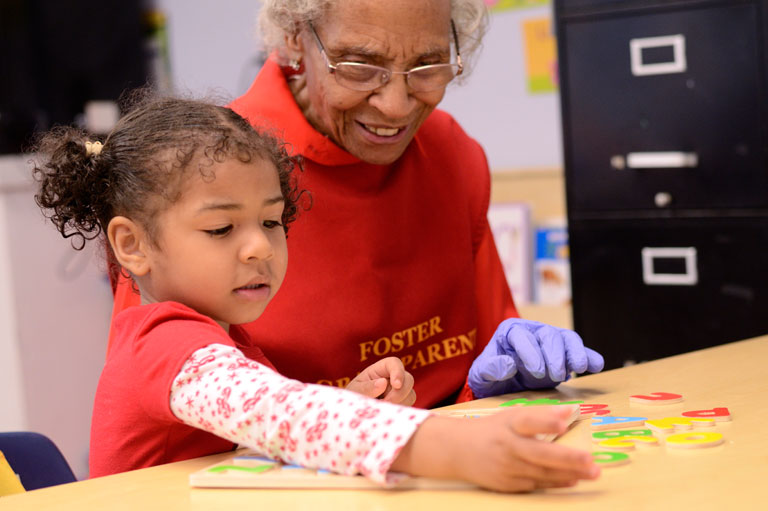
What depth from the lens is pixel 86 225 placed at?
1.13 metres

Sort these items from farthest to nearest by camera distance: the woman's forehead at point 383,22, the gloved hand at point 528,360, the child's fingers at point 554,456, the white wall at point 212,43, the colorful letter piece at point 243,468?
1. the white wall at point 212,43
2. the woman's forehead at point 383,22
3. the gloved hand at point 528,360
4. the colorful letter piece at point 243,468
5. the child's fingers at point 554,456

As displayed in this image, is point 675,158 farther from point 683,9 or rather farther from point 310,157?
point 310,157

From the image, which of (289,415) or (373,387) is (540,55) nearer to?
(373,387)

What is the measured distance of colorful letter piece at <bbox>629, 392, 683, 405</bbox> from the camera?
97cm

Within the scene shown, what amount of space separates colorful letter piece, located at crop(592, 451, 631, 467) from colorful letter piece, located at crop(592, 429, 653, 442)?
56 millimetres

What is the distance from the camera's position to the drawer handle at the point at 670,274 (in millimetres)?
2225

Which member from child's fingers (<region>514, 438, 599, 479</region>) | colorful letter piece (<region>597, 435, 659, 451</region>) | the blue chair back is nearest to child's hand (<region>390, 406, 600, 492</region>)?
child's fingers (<region>514, 438, 599, 479</region>)

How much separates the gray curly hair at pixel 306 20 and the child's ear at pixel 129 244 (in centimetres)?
46

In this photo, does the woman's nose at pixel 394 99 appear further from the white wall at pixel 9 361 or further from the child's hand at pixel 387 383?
the white wall at pixel 9 361

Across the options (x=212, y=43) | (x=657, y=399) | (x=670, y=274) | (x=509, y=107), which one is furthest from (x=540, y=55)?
(x=657, y=399)

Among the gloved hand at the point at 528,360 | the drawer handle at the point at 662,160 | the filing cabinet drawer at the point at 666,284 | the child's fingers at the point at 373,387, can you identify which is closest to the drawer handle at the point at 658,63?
the drawer handle at the point at 662,160

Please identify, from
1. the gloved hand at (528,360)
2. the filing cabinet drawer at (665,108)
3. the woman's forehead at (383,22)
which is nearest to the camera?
the gloved hand at (528,360)

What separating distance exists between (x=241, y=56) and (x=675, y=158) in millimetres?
2082

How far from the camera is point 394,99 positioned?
4.32 feet
